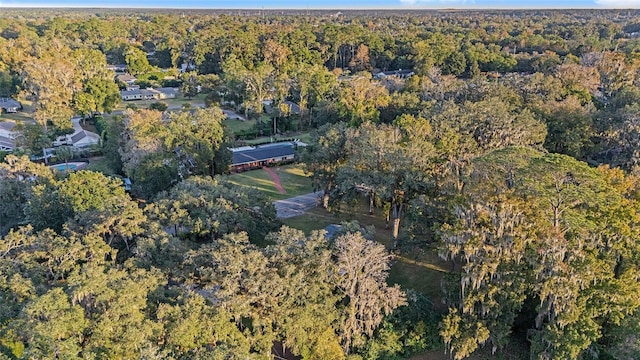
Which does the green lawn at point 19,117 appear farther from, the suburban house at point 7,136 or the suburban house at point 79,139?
the suburban house at point 79,139

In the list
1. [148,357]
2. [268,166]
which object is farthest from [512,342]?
[268,166]

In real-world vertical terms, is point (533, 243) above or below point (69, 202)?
above

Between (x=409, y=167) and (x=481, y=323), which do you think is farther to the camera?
(x=409, y=167)

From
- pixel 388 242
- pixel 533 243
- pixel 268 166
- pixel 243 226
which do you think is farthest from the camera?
pixel 268 166

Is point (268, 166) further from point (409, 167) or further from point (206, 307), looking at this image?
point (206, 307)

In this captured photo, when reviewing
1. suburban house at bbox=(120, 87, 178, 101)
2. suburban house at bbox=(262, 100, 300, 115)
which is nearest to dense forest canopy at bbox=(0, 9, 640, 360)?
suburban house at bbox=(262, 100, 300, 115)
